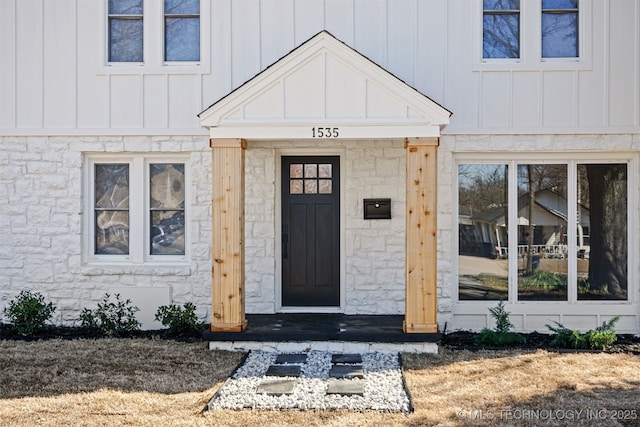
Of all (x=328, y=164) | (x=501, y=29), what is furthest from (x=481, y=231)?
(x=501, y=29)

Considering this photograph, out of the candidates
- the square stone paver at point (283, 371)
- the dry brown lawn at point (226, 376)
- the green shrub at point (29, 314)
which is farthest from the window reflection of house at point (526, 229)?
the green shrub at point (29, 314)

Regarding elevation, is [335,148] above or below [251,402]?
above

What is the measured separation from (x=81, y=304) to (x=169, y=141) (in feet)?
8.76

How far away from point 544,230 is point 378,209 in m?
2.37

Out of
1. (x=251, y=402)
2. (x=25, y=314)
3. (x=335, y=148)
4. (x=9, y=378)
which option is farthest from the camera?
(x=335, y=148)

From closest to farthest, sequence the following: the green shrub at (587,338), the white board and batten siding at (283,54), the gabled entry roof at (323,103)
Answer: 1. the gabled entry roof at (323,103)
2. the green shrub at (587,338)
3. the white board and batten siding at (283,54)

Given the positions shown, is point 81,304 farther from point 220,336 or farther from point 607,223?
point 607,223

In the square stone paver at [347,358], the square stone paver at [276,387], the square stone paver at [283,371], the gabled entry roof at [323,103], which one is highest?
the gabled entry roof at [323,103]

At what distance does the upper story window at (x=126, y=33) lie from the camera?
31.1 feet

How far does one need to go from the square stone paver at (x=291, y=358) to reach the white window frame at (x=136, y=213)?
96.5 inches

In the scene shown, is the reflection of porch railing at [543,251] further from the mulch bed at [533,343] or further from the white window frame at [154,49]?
the white window frame at [154,49]

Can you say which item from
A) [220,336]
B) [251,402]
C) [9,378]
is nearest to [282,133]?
[220,336]

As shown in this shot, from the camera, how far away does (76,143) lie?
9.40 meters

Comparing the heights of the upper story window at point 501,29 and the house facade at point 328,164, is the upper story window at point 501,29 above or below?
above
